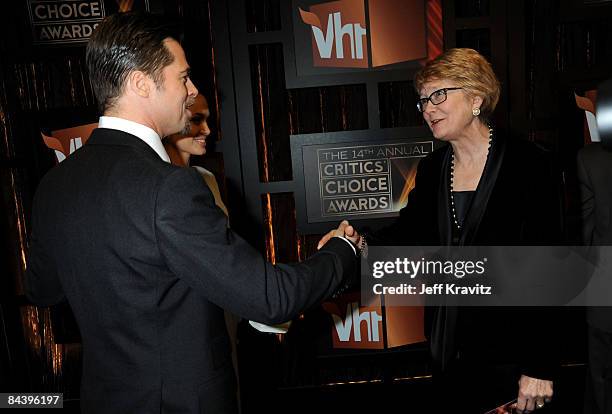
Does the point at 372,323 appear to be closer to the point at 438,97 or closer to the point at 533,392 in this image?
the point at 533,392

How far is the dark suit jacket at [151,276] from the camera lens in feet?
3.23

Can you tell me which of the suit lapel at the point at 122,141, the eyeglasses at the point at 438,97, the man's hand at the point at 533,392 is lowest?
the man's hand at the point at 533,392

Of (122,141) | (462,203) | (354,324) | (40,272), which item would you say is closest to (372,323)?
(354,324)

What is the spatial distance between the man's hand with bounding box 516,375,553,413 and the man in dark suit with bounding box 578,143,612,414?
15 cm

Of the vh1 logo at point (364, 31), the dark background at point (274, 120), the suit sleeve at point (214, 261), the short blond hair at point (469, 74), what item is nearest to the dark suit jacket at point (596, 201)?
the short blond hair at point (469, 74)

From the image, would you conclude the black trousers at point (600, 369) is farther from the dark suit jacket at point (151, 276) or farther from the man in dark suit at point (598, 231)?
the dark suit jacket at point (151, 276)

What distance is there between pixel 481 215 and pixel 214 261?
0.90 meters

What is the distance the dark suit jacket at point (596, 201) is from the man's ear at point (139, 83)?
3.95 ft

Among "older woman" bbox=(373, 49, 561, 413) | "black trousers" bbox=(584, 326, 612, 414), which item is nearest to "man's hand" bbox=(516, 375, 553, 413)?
"older woman" bbox=(373, 49, 561, 413)

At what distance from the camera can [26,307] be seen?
2.49m

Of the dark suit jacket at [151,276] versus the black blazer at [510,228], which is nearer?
the dark suit jacket at [151,276]

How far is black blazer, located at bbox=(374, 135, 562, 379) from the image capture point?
1.49m

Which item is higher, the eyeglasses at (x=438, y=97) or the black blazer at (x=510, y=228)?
the eyeglasses at (x=438, y=97)

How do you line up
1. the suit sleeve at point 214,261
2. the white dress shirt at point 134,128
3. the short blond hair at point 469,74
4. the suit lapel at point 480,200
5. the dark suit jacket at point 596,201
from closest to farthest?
the suit sleeve at point 214,261, the white dress shirt at point 134,128, the dark suit jacket at point 596,201, the suit lapel at point 480,200, the short blond hair at point 469,74
